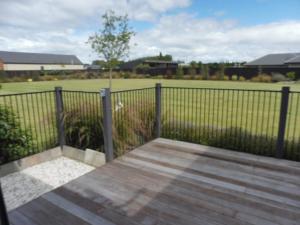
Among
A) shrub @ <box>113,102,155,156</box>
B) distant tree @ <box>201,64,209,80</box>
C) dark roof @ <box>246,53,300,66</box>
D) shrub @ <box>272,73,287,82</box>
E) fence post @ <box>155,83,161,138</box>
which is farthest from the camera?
dark roof @ <box>246,53,300,66</box>

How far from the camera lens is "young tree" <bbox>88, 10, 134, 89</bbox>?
7.14 meters

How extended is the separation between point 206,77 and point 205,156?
19755mm

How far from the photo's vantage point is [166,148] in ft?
10.9

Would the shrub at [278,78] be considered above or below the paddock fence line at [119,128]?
above

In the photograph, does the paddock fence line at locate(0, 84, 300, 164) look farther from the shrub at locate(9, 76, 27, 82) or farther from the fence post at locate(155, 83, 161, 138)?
the shrub at locate(9, 76, 27, 82)

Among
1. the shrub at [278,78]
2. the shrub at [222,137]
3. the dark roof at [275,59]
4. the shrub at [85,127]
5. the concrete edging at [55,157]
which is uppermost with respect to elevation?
the dark roof at [275,59]

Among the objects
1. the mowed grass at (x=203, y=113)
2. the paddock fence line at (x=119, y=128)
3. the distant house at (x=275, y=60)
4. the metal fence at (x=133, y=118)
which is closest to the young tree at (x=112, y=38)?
the mowed grass at (x=203, y=113)

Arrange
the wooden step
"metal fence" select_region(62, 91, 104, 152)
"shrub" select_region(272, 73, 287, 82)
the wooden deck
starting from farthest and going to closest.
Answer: "shrub" select_region(272, 73, 287, 82) → "metal fence" select_region(62, 91, 104, 152) → the wooden step → the wooden deck

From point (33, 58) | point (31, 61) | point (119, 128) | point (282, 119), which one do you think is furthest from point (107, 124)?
point (33, 58)

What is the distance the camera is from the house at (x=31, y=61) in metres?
39.6

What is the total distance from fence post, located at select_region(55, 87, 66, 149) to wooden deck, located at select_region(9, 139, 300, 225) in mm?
1118

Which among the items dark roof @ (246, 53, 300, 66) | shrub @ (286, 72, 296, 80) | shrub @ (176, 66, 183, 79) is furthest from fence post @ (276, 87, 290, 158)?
dark roof @ (246, 53, 300, 66)

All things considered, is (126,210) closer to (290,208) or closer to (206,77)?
(290,208)

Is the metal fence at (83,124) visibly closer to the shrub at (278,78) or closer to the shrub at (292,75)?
the shrub at (278,78)
